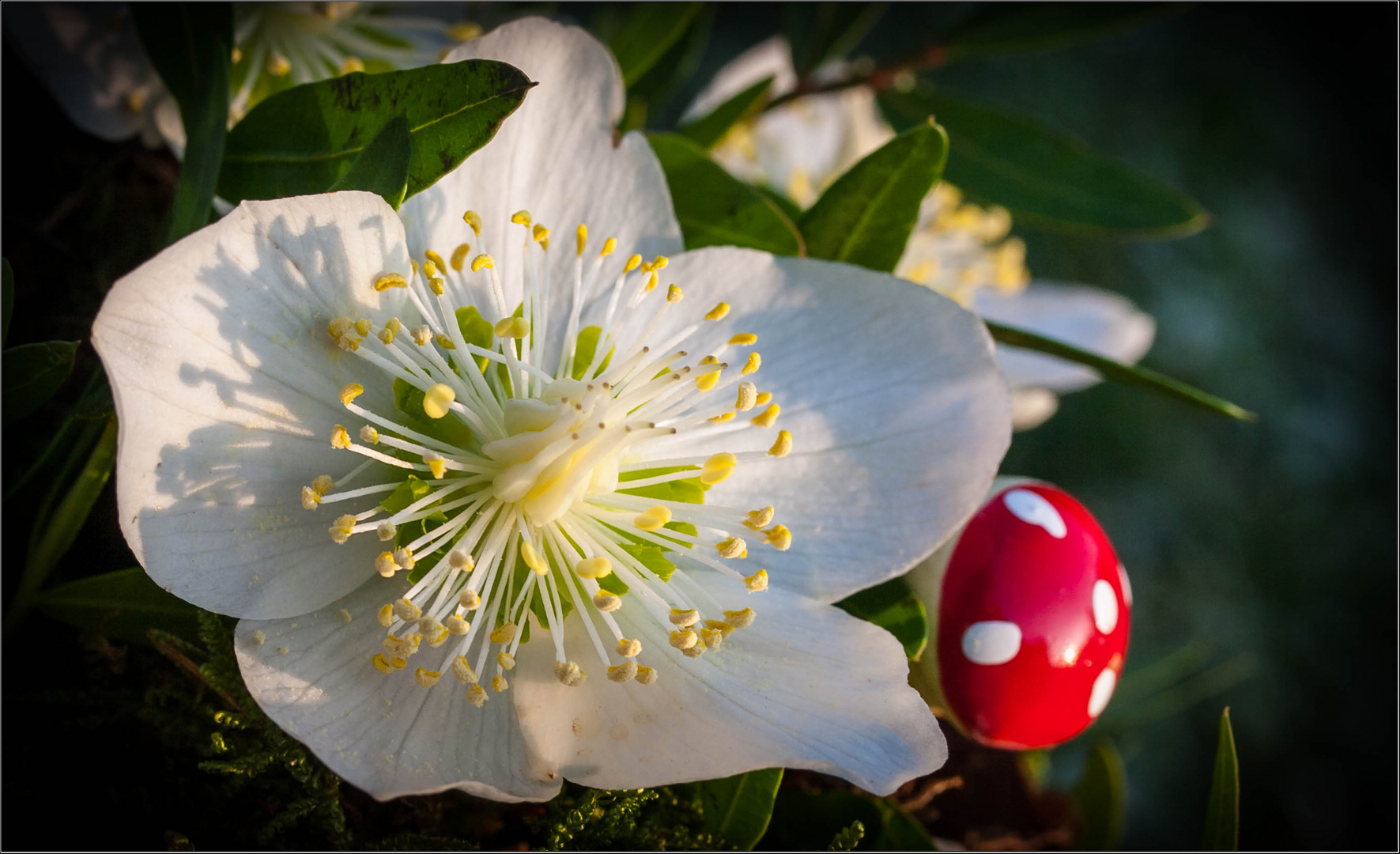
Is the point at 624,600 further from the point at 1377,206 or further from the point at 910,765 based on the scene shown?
the point at 1377,206

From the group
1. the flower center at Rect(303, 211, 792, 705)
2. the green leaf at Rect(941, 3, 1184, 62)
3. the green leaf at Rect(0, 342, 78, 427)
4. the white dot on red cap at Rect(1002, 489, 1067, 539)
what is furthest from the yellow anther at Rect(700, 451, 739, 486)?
the green leaf at Rect(941, 3, 1184, 62)

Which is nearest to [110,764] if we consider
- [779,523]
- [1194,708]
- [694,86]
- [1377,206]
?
[779,523]

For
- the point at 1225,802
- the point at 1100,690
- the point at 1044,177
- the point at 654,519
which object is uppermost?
the point at 654,519

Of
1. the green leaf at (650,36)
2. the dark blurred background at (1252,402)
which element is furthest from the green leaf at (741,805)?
the dark blurred background at (1252,402)

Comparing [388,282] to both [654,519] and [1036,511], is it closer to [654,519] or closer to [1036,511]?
[654,519]

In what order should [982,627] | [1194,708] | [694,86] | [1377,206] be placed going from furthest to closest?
[1377,206] < [1194,708] < [694,86] < [982,627]

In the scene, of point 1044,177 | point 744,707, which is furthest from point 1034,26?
point 744,707

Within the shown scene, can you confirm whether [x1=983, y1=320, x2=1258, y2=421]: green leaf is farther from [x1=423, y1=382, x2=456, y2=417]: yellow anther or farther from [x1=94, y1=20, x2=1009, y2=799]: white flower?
[x1=423, y1=382, x2=456, y2=417]: yellow anther
